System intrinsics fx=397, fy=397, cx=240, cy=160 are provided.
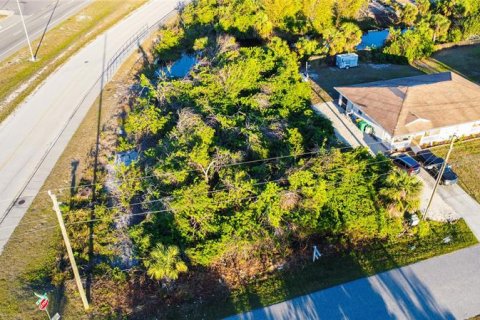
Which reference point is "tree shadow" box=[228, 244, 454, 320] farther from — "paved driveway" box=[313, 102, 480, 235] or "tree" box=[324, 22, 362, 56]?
"tree" box=[324, 22, 362, 56]

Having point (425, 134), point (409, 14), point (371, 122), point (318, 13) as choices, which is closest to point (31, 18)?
point (318, 13)

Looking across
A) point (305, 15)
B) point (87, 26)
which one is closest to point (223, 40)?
point (305, 15)

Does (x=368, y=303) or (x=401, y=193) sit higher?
(x=401, y=193)

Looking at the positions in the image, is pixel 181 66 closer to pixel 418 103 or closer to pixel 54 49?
pixel 54 49

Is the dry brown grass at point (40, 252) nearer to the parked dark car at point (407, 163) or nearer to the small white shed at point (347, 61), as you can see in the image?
the parked dark car at point (407, 163)

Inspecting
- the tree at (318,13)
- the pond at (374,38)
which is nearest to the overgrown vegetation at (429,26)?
the pond at (374,38)
